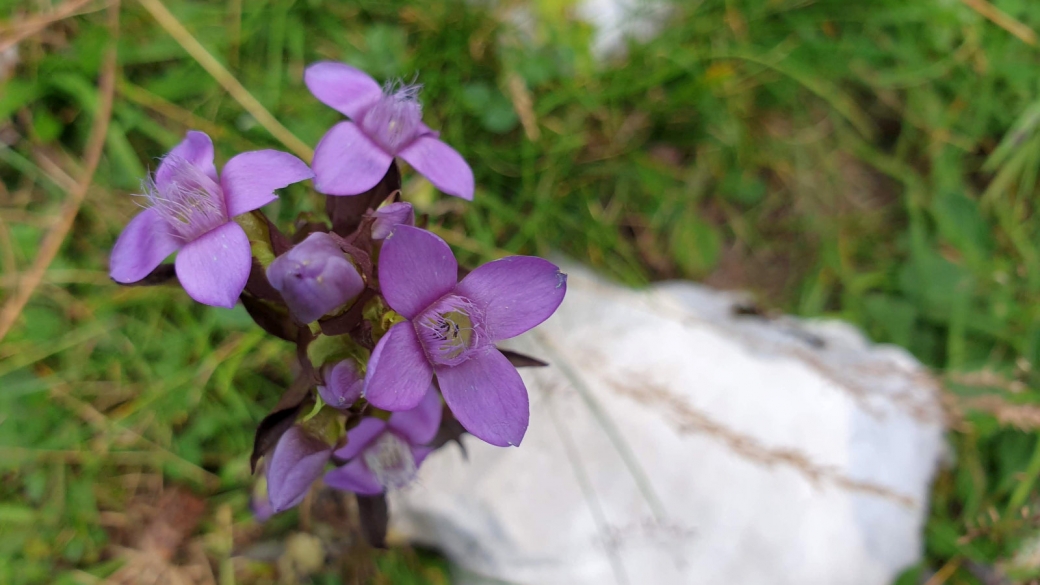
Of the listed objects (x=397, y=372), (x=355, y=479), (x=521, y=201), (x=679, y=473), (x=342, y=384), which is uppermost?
(x=397, y=372)

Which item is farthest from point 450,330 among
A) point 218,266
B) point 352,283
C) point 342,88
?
point 342,88

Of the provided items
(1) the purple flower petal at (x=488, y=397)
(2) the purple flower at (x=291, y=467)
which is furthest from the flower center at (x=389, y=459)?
(1) the purple flower petal at (x=488, y=397)

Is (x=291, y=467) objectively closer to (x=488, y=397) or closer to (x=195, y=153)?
(x=488, y=397)

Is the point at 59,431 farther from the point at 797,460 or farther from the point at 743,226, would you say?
the point at 743,226

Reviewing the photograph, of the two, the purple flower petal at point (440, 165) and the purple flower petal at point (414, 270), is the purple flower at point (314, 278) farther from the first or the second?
the purple flower petal at point (440, 165)

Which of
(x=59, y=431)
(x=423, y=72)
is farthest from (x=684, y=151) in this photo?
(x=59, y=431)

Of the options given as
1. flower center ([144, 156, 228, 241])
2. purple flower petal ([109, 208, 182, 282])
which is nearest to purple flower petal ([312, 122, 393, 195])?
flower center ([144, 156, 228, 241])
